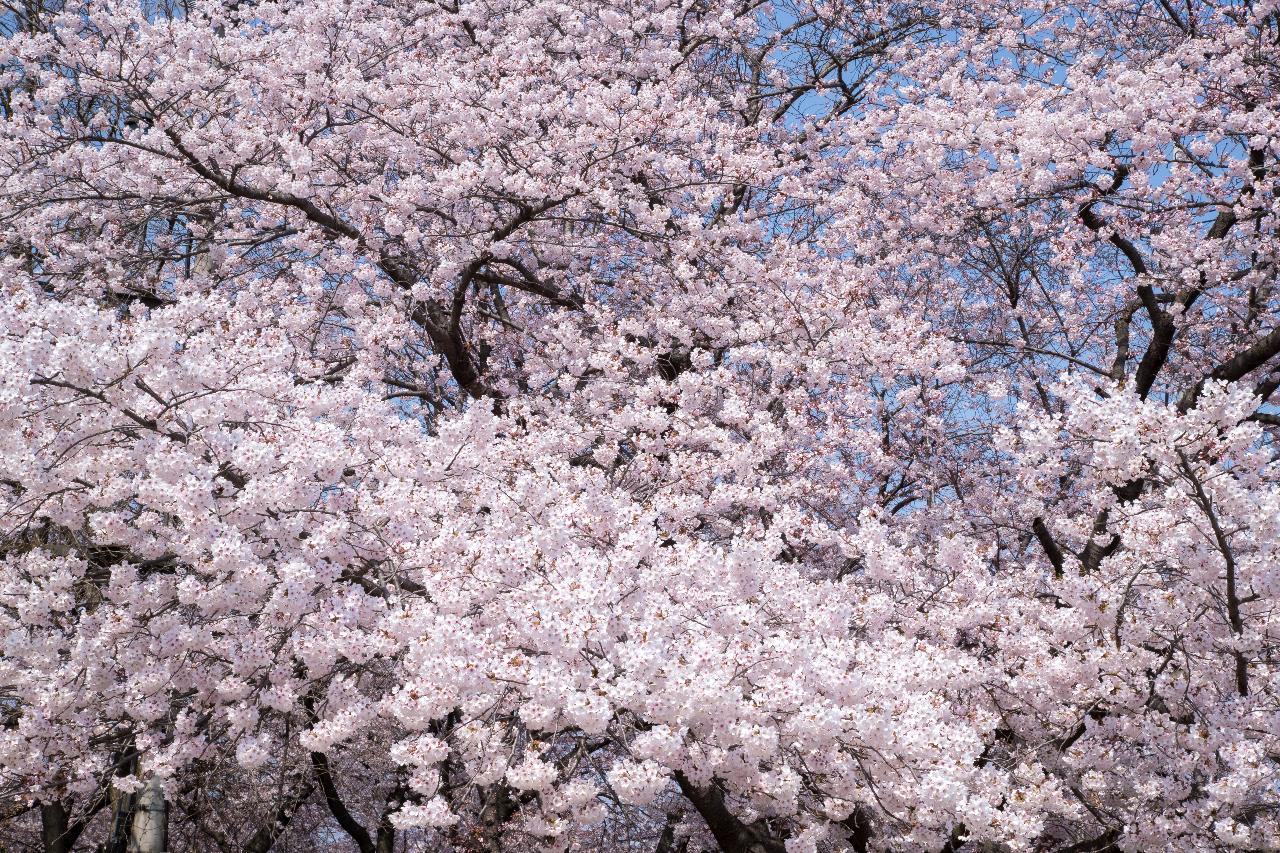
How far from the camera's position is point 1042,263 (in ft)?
39.9

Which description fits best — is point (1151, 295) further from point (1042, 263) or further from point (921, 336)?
point (921, 336)

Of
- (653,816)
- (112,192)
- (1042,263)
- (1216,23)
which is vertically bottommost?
(653,816)

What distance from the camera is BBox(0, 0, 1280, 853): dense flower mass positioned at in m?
4.93

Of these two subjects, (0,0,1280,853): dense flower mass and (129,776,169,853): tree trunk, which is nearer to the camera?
(0,0,1280,853): dense flower mass

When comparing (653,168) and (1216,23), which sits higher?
(1216,23)

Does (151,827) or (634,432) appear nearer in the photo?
(151,827)

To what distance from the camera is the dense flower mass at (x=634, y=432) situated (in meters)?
4.93

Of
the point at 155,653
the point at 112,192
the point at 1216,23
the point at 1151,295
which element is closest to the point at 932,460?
the point at 1151,295

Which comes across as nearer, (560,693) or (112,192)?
(560,693)

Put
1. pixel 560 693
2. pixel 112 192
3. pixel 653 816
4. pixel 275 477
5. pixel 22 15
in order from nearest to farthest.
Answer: pixel 560 693
pixel 275 477
pixel 653 816
pixel 112 192
pixel 22 15

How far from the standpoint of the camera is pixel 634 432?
363 inches

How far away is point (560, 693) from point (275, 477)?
1.81m

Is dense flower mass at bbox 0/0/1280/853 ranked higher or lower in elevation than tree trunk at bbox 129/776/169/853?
higher

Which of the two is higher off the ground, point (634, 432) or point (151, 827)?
point (634, 432)
